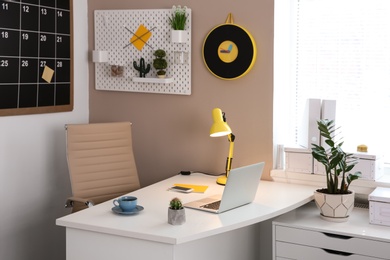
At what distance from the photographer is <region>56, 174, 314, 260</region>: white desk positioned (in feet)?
8.95

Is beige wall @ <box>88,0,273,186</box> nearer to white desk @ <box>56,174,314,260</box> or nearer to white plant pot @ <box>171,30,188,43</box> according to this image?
white plant pot @ <box>171,30,188,43</box>

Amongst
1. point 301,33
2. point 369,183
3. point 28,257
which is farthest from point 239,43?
point 28,257

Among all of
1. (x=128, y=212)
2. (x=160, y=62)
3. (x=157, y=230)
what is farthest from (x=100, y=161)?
(x=157, y=230)

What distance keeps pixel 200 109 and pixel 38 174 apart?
1.13 meters

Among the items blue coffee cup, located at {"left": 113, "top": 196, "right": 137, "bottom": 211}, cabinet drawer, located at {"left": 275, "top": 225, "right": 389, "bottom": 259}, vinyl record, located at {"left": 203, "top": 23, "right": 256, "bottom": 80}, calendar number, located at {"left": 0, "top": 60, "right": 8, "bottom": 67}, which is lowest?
cabinet drawer, located at {"left": 275, "top": 225, "right": 389, "bottom": 259}

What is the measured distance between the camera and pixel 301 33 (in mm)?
3904

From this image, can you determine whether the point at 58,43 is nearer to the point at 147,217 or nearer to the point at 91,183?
the point at 91,183

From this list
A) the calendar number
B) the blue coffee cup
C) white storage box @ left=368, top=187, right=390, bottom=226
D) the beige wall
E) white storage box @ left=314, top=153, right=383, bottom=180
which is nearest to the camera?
the blue coffee cup

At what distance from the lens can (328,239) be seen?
3.20m

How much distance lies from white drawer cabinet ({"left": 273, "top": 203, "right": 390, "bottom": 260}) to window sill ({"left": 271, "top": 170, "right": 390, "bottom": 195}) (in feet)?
0.52

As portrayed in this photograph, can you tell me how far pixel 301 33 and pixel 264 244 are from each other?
1364mm

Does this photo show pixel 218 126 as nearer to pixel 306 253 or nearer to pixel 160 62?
pixel 160 62

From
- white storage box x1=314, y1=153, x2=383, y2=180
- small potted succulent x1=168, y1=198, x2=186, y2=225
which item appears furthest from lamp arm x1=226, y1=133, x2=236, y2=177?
small potted succulent x1=168, y1=198, x2=186, y2=225

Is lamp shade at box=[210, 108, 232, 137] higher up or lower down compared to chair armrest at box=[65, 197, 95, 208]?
higher up
